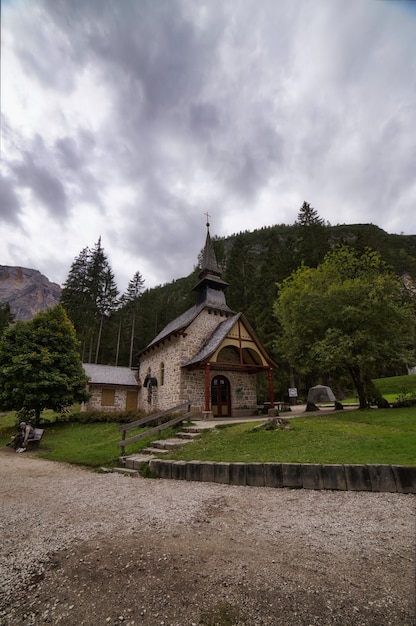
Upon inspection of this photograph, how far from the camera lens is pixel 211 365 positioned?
1706 cm

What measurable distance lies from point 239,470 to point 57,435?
530 inches

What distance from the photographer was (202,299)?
77.9ft

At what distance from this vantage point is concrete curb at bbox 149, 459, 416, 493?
216 inches

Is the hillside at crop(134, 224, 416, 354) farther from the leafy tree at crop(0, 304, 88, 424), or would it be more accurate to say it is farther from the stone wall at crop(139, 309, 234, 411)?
the leafy tree at crop(0, 304, 88, 424)

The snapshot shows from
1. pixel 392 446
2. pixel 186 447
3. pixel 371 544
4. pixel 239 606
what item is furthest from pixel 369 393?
pixel 239 606

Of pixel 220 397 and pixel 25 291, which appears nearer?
pixel 220 397

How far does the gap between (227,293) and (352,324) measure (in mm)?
20554

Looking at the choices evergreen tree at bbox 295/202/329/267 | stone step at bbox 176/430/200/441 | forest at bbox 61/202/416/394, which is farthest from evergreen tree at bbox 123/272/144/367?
stone step at bbox 176/430/200/441

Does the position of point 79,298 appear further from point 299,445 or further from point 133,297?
point 299,445

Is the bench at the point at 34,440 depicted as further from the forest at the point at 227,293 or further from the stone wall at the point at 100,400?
the forest at the point at 227,293

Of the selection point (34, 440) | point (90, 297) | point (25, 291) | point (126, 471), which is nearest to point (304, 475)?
point (126, 471)

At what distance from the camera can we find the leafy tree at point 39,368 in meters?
16.8

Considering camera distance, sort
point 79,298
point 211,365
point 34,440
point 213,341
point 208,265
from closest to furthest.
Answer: point 34,440 < point 211,365 < point 213,341 < point 208,265 < point 79,298

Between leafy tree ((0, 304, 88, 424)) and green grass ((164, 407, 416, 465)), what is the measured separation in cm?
1097
